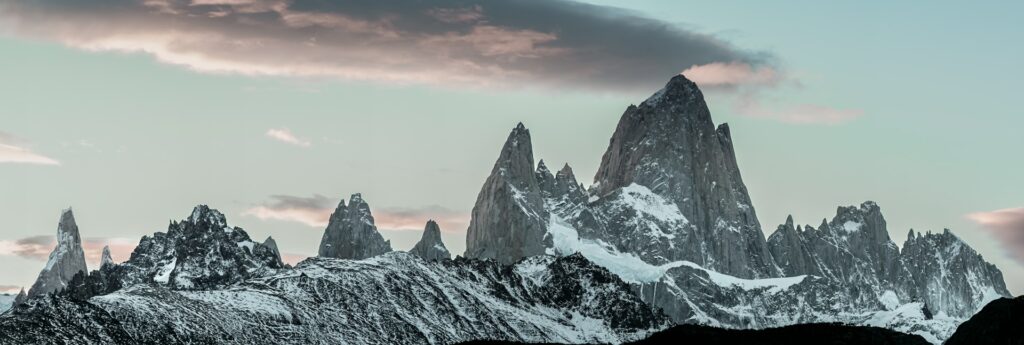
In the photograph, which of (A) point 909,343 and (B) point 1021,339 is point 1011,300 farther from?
(A) point 909,343

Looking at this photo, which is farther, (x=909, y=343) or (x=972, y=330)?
(x=909, y=343)

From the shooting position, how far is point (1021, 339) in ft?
568

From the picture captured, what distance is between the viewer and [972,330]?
176000 mm

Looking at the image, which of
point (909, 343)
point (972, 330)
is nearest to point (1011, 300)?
point (972, 330)

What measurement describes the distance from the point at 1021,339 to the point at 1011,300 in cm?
491

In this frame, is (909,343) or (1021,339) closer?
(1021,339)

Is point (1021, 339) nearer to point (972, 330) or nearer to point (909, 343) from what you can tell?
point (972, 330)

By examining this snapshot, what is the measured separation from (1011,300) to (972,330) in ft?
15.6

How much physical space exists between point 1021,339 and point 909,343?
85.6ft

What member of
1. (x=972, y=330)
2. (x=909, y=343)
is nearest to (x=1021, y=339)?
(x=972, y=330)

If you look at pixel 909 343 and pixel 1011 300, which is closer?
pixel 1011 300

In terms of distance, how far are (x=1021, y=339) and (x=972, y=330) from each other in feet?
15.7

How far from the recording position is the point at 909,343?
19862cm

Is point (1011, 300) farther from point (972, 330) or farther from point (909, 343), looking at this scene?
point (909, 343)
